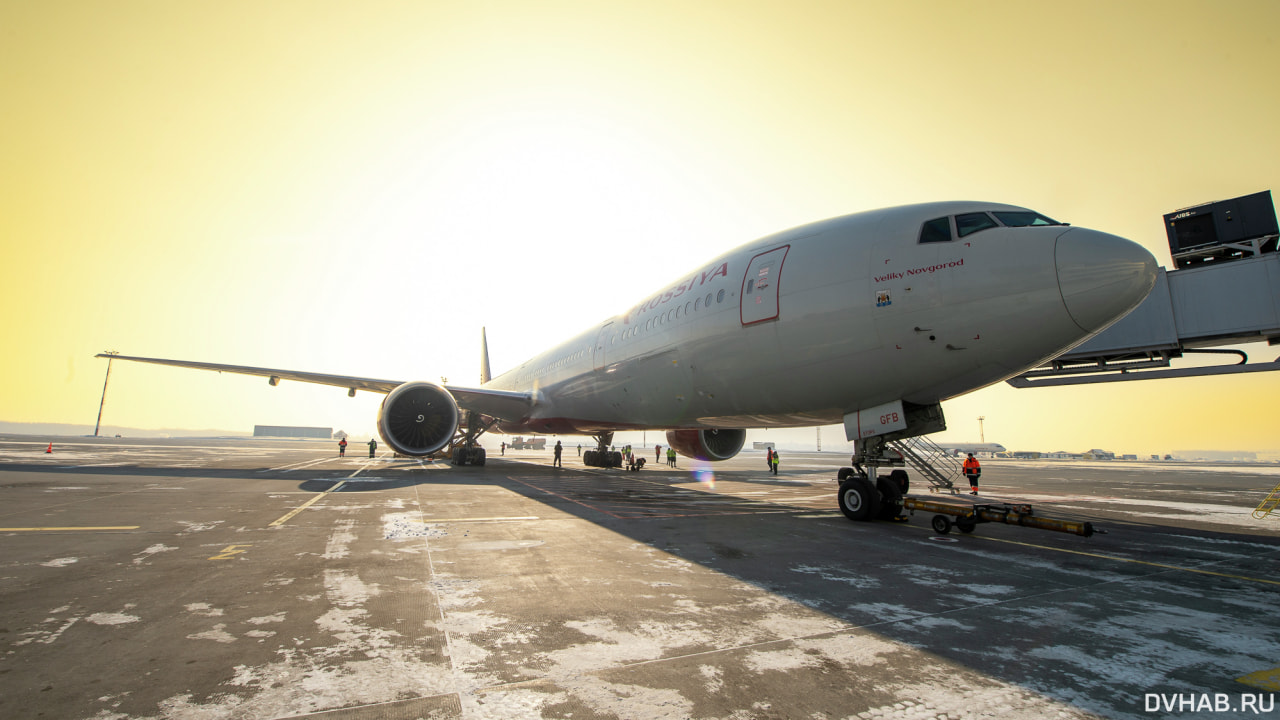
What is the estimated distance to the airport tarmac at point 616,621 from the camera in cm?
243

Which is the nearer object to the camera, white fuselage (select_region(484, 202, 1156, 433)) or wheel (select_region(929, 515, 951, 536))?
white fuselage (select_region(484, 202, 1156, 433))

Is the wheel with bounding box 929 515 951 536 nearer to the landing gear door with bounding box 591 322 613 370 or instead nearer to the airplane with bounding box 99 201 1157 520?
the airplane with bounding box 99 201 1157 520

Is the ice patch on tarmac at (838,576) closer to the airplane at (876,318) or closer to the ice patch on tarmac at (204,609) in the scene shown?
the airplane at (876,318)

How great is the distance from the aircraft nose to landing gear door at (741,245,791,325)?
3.60 m

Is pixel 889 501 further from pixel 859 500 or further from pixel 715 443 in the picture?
pixel 715 443

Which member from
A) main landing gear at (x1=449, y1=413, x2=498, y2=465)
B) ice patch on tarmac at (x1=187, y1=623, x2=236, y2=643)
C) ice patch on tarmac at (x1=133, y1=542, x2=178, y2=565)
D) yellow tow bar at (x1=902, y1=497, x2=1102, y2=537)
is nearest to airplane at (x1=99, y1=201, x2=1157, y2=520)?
yellow tow bar at (x1=902, y1=497, x2=1102, y2=537)

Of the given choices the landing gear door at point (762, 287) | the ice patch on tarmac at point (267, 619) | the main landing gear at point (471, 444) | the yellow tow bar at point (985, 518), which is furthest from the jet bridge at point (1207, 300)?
the main landing gear at point (471, 444)

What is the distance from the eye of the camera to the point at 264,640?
308cm

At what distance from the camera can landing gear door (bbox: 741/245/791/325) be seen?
862 centimetres

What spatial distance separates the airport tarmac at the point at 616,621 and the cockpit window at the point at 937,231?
13.0ft

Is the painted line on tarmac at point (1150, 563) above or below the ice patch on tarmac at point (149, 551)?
below

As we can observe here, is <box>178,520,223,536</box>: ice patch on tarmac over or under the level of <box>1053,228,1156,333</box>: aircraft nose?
under

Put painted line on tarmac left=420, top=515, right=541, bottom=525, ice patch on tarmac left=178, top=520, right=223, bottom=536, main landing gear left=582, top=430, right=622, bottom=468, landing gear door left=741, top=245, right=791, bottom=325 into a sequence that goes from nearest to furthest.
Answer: ice patch on tarmac left=178, top=520, right=223, bottom=536, painted line on tarmac left=420, top=515, right=541, bottom=525, landing gear door left=741, top=245, right=791, bottom=325, main landing gear left=582, top=430, right=622, bottom=468

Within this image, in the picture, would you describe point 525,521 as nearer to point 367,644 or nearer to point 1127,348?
point 367,644
